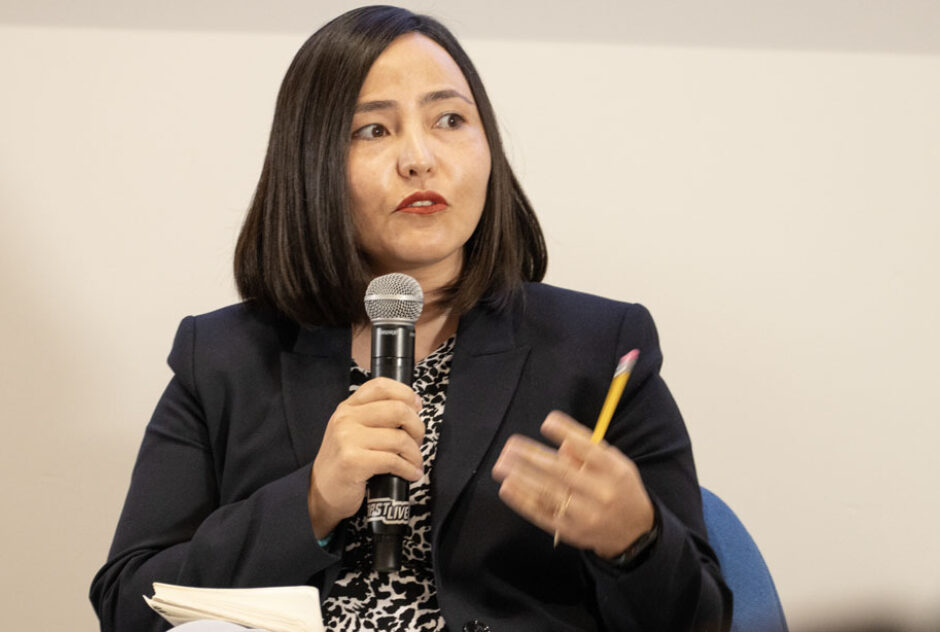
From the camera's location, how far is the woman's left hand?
3.90ft


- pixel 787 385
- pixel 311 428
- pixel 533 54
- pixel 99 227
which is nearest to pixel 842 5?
pixel 533 54

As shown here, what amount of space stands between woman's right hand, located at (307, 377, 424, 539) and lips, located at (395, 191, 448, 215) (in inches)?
15.2

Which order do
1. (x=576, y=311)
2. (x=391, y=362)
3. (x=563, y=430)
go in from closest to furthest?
(x=563, y=430)
(x=391, y=362)
(x=576, y=311)

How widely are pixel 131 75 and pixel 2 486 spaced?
0.97 metres

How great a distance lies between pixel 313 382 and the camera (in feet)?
5.35

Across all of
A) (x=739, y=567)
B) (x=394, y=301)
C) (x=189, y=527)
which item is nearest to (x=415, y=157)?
(x=394, y=301)

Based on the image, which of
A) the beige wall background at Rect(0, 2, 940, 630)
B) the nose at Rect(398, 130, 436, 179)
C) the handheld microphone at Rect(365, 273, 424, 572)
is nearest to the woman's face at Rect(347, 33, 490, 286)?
the nose at Rect(398, 130, 436, 179)

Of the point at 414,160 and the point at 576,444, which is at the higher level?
the point at 414,160

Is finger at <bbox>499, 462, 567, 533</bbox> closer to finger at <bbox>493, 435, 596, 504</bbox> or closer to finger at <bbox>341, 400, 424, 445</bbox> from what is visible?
finger at <bbox>493, 435, 596, 504</bbox>

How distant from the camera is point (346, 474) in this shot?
1299 millimetres

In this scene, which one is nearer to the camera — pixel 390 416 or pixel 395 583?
pixel 390 416

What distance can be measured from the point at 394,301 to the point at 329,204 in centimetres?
38

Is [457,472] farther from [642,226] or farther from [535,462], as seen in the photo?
[642,226]

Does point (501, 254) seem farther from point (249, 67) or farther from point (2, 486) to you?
point (2, 486)
